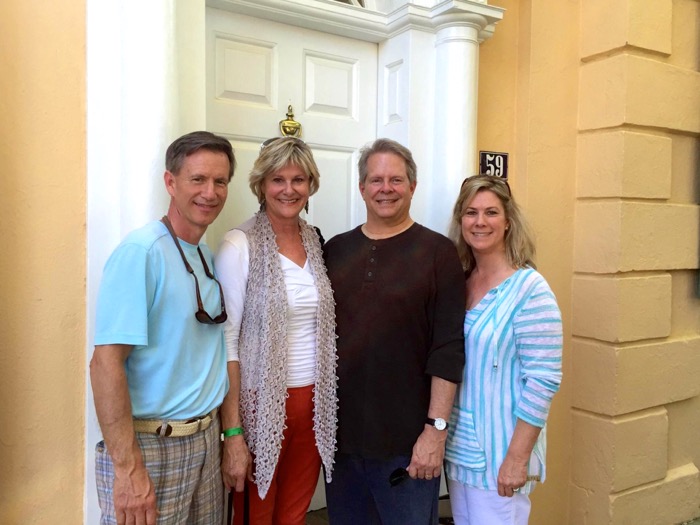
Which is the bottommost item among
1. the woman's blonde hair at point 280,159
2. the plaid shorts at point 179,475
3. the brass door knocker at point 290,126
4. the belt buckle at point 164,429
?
the plaid shorts at point 179,475

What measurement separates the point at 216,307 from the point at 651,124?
8.55 feet

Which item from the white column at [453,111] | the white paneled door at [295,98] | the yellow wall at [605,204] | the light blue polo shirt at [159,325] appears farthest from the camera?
the yellow wall at [605,204]

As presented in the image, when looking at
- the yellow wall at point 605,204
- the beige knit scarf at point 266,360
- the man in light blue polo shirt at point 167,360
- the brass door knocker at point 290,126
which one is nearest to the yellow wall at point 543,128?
the yellow wall at point 605,204

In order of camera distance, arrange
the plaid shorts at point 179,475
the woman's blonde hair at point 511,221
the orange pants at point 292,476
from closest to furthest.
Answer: the plaid shorts at point 179,475
the orange pants at point 292,476
the woman's blonde hair at point 511,221

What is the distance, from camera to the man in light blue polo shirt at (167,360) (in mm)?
1603

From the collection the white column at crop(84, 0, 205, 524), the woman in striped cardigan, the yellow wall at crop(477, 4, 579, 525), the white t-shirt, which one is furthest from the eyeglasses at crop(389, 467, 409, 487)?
the yellow wall at crop(477, 4, 579, 525)

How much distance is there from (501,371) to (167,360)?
111cm

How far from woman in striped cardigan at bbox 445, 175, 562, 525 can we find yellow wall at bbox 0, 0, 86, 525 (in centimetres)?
136

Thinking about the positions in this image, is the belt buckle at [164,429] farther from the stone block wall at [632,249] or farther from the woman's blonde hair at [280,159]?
the stone block wall at [632,249]

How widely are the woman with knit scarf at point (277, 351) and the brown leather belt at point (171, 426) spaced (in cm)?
19

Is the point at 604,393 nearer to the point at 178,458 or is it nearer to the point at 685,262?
the point at 685,262

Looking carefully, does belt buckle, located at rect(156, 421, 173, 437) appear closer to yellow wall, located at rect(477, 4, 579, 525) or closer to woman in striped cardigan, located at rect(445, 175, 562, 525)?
woman in striped cardigan, located at rect(445, 175, 562, 525)

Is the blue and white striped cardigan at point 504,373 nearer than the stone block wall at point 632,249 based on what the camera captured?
Yes

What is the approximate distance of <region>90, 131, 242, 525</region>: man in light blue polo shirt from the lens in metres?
1.60
